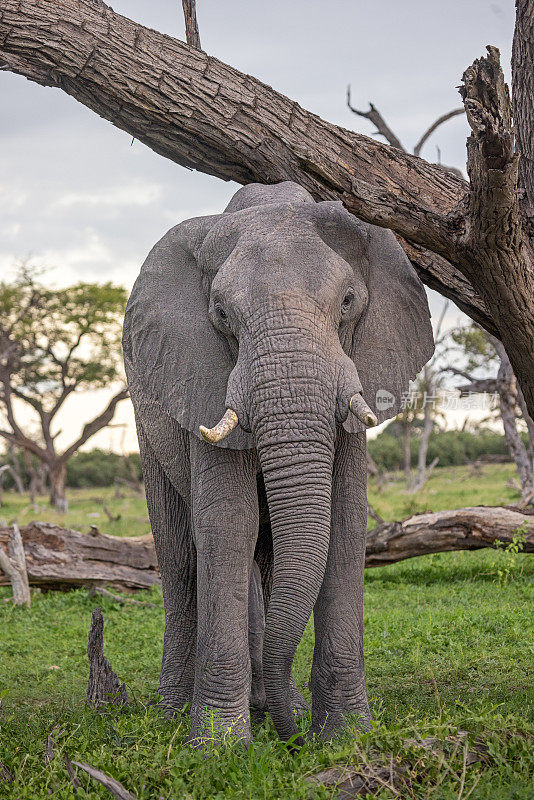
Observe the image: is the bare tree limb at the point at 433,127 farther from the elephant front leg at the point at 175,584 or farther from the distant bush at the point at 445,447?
the distant bush at the point at 445,447

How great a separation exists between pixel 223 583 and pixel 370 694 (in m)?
1.83

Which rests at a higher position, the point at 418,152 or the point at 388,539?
the point at 418,152

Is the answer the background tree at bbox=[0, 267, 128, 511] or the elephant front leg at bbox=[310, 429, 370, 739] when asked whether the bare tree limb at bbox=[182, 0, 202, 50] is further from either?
the background tree at bbox=[0, 267, 128, 511]

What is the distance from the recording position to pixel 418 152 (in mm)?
13281

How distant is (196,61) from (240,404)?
8.94 feet

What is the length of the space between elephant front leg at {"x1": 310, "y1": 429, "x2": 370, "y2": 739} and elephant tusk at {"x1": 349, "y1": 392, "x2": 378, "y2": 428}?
0.57 m

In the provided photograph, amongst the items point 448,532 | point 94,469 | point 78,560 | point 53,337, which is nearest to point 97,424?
point 53,337

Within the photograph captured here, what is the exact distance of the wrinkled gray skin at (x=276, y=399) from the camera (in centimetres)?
426

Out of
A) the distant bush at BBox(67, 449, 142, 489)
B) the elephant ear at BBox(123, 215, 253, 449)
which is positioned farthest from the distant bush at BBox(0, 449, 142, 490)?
the elephant ear at BBox(123, 215, 253, 449)

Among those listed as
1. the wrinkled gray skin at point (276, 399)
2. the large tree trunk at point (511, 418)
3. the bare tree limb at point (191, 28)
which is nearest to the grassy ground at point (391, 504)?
the large tree trunk at point (511, 418)

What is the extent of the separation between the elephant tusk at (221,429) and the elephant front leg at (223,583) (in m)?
0.41

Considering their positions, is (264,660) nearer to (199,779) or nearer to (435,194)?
(199,779)

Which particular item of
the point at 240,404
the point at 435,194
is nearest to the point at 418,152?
the point at 435,194

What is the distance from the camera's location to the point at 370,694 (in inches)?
229
